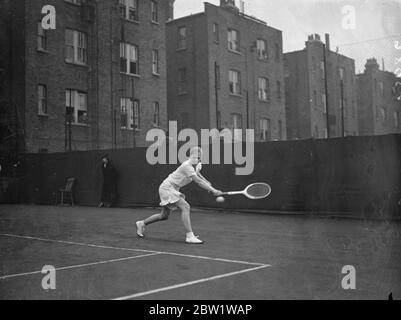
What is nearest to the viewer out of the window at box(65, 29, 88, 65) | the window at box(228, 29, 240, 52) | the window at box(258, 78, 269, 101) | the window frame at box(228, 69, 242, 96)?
the window at box(65, 29, 88, 65)

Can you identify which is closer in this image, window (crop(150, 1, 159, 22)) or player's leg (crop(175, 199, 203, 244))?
player's leg (crop(175, 199, 203, 244))

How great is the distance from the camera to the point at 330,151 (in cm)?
1573

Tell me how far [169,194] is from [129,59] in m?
23.4

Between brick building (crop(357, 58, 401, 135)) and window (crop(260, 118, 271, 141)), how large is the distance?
17788 mm

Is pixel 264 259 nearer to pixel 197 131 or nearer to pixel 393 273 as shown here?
pixel 393 273

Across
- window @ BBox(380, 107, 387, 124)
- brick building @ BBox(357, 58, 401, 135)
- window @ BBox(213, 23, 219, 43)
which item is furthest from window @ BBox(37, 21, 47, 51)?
window @ BBox(380, 107, 387, 124)

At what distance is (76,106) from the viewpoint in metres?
29.5

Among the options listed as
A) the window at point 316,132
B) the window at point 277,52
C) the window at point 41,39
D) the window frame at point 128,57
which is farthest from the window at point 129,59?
the window at point 316,132

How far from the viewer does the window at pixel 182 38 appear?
38219mm

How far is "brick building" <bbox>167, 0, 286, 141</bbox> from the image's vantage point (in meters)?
36.9

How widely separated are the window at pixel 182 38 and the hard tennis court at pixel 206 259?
25.4 metres
